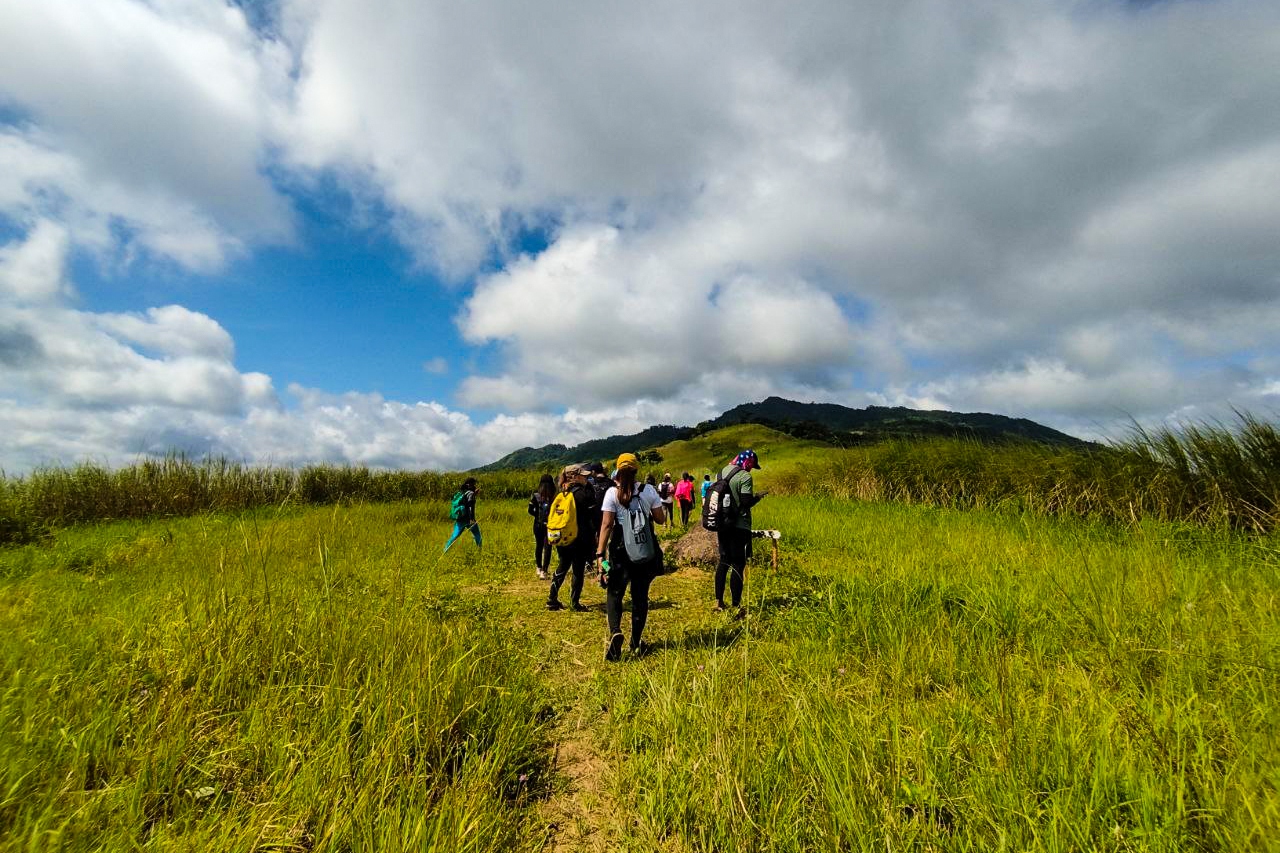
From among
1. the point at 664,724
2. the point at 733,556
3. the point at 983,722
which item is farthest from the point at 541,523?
the point at 983,722

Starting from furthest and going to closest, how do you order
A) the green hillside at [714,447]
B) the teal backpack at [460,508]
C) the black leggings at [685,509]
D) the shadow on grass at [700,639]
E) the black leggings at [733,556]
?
the green hillside at [714,447]
the black leggings at [685,509]
the teal backpack at [460,508]
the black leggings at [733,556]
the shadow on grass at [700,639]

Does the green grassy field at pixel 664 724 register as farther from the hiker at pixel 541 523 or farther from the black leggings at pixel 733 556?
the hiker at pixel 541 523

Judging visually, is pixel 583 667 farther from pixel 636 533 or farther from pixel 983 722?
pixel 983 722

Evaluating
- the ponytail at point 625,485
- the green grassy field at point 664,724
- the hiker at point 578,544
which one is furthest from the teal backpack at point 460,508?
the ponytail at point 625,485

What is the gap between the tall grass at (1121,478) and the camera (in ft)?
26.6

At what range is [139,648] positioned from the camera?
140 inches

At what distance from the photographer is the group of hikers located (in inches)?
235

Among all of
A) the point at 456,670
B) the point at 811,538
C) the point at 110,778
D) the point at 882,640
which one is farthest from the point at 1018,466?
the point at 110,778

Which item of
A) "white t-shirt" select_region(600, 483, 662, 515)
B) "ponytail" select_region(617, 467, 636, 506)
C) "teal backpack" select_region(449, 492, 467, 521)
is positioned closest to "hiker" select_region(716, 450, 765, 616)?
"white t-shirt" select_region(600, 483, 662, 515)

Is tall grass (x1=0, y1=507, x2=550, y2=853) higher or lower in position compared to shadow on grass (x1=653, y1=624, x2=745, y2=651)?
higher

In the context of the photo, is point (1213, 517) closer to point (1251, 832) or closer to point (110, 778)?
Result: point (1251, 832)

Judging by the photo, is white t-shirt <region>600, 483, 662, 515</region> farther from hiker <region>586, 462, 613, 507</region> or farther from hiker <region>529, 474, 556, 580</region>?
hiker <region>529, 474, 556, 580</region>

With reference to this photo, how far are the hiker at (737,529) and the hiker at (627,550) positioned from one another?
1646 mm

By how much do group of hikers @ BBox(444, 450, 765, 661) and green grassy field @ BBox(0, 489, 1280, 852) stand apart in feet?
2.81
